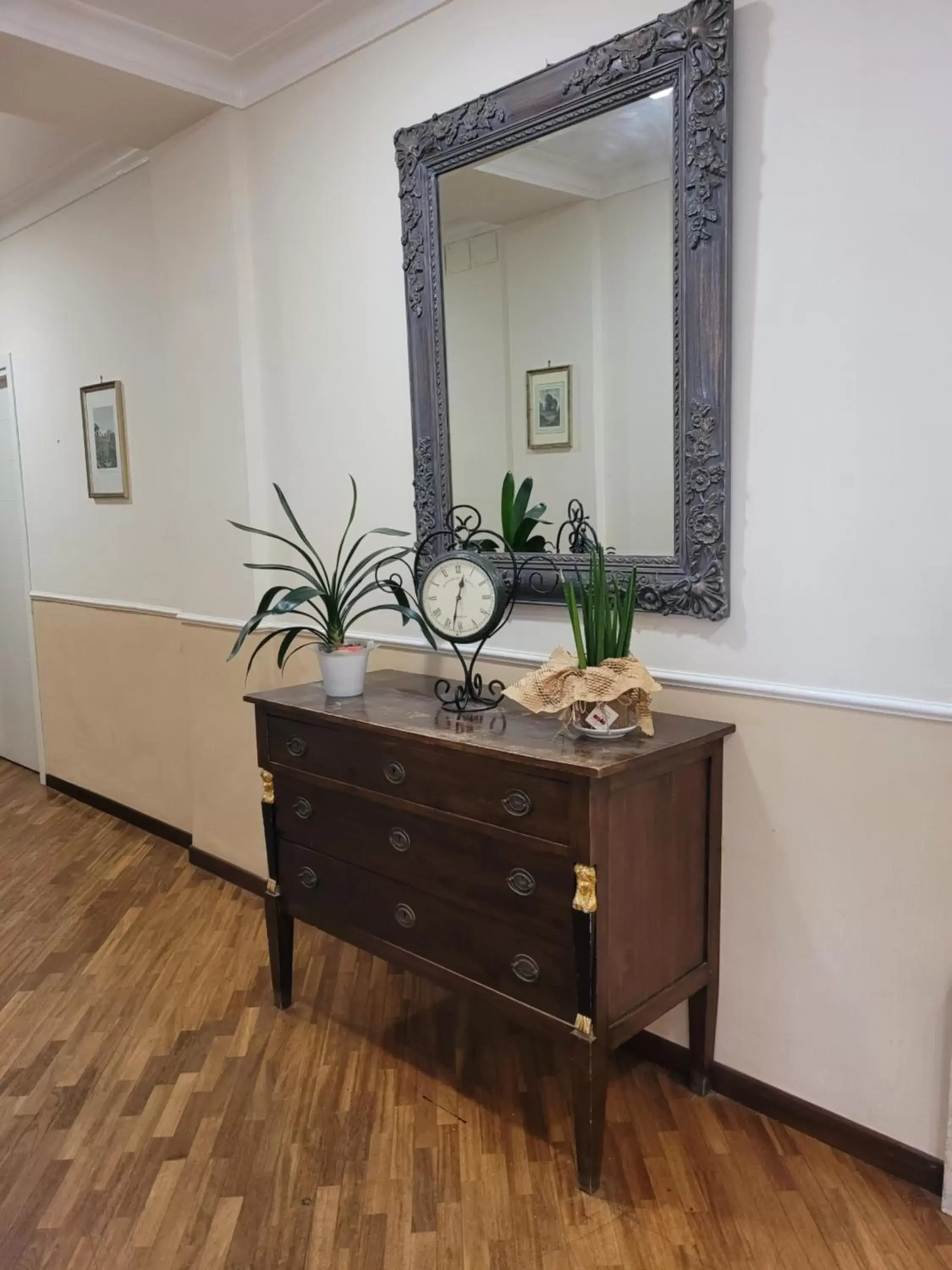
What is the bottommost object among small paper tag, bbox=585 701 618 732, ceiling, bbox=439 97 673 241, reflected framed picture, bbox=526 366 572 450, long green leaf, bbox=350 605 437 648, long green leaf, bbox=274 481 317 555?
small paper tag, bbox=585 701 618 732

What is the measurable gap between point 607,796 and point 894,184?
1163mm

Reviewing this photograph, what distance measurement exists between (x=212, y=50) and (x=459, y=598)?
1831 millimetres

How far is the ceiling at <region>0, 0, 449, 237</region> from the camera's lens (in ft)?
8.21

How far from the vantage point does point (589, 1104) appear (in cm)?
179

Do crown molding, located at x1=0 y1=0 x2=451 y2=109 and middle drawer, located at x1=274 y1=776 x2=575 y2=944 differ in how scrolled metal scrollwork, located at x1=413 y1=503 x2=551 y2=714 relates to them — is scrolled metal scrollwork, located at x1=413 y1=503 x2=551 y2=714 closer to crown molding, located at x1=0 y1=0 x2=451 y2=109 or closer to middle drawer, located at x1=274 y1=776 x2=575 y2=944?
middle drawer, located at x1=274 y1=776 x2=575 y2=944

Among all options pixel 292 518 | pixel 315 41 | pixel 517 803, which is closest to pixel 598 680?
pixel 517 803

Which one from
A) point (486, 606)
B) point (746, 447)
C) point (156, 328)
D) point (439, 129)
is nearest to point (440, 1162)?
point (486, 606)

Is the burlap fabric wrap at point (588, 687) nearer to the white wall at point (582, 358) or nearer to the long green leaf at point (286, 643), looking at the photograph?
the white wall at point (582, 358)

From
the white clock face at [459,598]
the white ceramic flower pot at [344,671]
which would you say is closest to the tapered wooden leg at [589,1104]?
the white clock face at [459,598]

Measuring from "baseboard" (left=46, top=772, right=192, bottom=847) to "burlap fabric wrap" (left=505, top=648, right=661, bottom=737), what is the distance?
2214 millimetres

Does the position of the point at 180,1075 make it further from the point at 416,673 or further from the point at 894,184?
the point at 894,184

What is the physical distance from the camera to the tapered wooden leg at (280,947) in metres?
2.50

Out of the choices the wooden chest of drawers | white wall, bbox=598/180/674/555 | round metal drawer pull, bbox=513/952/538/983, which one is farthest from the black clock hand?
round metal drawer pull, bbox=513/952/538/983

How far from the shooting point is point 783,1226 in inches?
68.6
